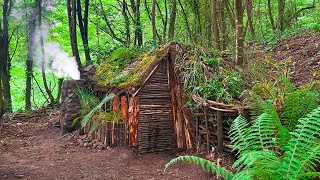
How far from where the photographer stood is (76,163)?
5449mm

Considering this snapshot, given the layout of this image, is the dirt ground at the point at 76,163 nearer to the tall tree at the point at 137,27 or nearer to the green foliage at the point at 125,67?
the green foliage at the point at 125,67

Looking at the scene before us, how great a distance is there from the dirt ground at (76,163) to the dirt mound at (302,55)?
3216 mm

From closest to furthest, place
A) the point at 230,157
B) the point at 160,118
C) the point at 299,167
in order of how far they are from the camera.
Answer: the point at 299,167, the point at 230,157, the point at 160,118

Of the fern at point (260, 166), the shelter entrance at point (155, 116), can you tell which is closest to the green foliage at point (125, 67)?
the shelter entrance at point (155, 116)

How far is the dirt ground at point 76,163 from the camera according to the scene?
4.75 m

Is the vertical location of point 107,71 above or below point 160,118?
above

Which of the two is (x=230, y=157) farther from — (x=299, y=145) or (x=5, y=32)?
(x=5, y=32)

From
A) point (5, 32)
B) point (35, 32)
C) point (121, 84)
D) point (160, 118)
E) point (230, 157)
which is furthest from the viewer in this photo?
point (35, 32)

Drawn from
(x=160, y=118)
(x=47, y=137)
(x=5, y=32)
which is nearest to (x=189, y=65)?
(x=160, y=118)

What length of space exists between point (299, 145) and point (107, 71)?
5823 mm

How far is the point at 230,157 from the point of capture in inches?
185

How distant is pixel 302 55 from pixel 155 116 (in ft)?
13.8

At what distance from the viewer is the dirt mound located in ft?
21.4

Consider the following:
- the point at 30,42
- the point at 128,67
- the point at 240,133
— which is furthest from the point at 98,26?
the point at 240,133
